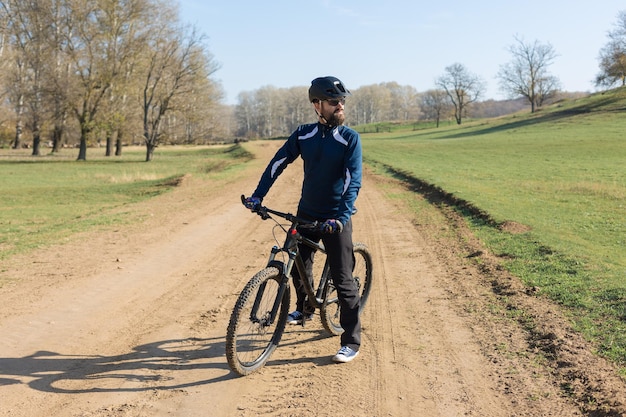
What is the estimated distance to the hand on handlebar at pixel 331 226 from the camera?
13.7 ft

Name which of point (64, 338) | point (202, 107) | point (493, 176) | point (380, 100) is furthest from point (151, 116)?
point (380, 100)

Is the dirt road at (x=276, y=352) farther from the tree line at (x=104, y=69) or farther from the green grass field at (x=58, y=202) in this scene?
the tree line at (x=104, y=69)

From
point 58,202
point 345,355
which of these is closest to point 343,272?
point 345,355

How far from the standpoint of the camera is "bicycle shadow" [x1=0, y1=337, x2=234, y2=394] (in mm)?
4121

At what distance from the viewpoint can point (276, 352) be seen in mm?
4902

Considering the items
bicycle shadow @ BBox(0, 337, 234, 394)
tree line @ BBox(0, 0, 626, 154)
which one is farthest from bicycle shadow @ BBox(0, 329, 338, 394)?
tree line @ BBox(0, 0, 626, 154)

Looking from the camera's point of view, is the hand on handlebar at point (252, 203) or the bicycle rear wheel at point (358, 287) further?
the bicycle rear wheel at point (358, 287)

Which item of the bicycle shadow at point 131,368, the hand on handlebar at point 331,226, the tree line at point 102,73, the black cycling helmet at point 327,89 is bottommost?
the bicycle shadow at point 131,368

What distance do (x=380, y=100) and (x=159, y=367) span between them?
176 metres

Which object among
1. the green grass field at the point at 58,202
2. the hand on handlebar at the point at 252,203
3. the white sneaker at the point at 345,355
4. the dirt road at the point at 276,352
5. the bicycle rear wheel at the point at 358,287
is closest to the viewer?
the dirt road at the point at 276,352

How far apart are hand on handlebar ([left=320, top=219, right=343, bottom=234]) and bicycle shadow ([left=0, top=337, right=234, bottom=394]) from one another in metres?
1.46

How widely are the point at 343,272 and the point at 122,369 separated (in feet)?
6.70

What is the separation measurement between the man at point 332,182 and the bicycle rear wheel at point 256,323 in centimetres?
33

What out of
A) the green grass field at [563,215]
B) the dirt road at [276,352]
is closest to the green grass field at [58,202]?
the dirt road at [276,352]
